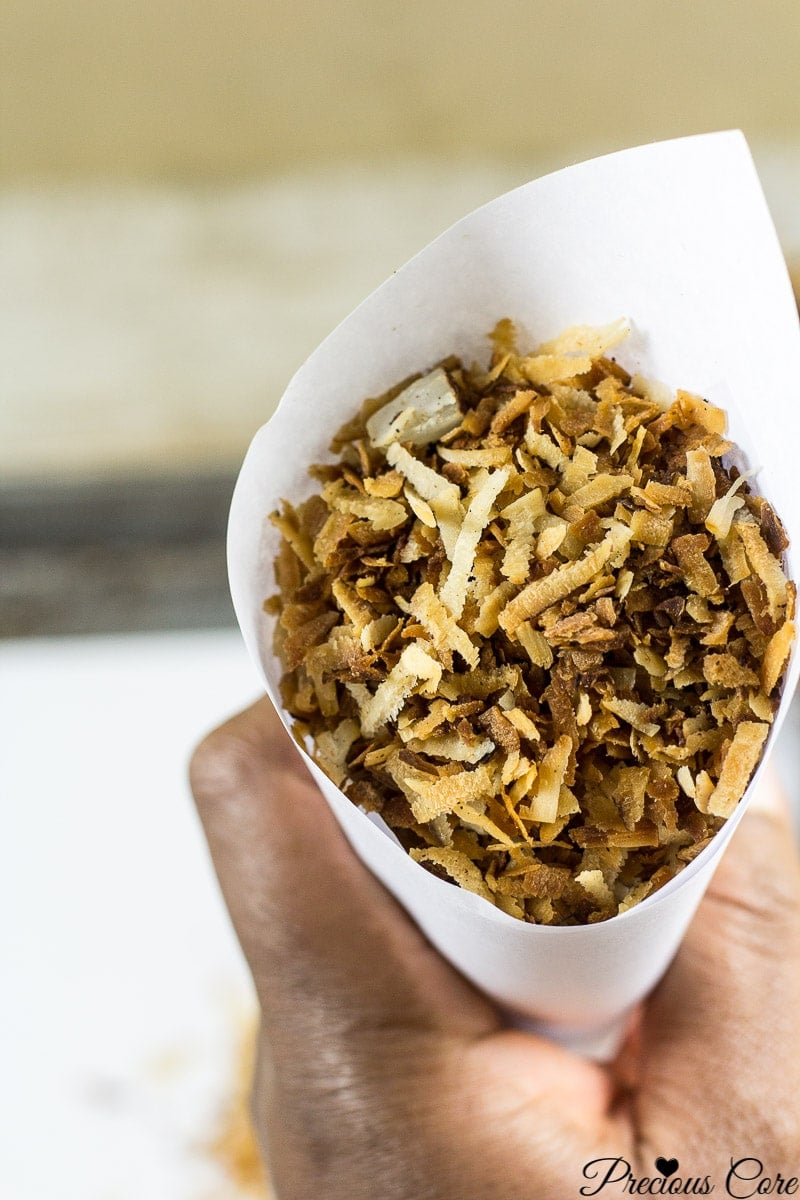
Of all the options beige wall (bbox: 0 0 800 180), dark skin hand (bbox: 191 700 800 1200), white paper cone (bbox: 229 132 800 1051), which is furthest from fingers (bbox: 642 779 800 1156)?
beige wall (bbox: 0 0 800 180)

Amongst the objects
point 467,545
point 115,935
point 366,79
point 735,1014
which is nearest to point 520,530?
point 467,545

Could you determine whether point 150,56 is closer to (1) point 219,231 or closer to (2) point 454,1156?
(1) point 219,231

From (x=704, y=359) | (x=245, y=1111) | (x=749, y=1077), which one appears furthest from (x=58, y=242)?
(x=749, y=1077)

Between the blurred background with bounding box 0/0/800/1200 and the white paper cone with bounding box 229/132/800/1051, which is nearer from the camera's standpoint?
the white paper cone with bounding box 229/132/800/1051

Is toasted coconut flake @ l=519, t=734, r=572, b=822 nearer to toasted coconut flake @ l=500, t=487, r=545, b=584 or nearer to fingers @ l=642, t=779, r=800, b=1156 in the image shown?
toasted coconut flake @ l=500, t=487, r=545, b=584

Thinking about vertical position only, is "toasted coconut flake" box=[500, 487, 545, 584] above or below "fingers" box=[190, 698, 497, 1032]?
above

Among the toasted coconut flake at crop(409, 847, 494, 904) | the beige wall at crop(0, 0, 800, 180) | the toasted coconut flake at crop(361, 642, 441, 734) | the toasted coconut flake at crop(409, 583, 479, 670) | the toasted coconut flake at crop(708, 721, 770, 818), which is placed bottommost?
the toasted coconut flake at crop(409, 847, 494, 904)

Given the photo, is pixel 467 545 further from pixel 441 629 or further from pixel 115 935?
pixel 115 935

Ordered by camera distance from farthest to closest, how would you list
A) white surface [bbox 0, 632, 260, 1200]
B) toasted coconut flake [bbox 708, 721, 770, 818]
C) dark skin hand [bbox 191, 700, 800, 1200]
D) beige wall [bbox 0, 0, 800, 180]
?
white surface [bbox 0, 632, 260, 1200] → beige wall [bbox 0, 0, 800, 180] → dark skin hand [bbox 191, 700, 800, 1200] → toasted coconut flake [bbox 708, 721, 770, 818]

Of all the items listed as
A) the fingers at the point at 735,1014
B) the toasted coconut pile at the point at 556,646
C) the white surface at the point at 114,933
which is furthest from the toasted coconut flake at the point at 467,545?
the white surface at the point at 114,933
